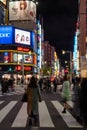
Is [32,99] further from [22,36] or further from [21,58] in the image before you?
[22,36]

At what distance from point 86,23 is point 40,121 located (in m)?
160

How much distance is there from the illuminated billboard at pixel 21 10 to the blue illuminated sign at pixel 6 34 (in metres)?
15.7

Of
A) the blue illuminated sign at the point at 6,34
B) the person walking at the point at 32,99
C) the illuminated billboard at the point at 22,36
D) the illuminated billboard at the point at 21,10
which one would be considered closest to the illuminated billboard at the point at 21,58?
the illuminated billboard at the point at 22,36

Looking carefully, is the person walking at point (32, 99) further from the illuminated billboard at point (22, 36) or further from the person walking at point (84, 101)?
the illuminated billboard at point (22, 36)

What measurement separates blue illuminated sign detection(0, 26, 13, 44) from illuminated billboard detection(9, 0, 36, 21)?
15.7 meters

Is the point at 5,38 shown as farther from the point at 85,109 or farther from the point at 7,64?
the point at 85,109

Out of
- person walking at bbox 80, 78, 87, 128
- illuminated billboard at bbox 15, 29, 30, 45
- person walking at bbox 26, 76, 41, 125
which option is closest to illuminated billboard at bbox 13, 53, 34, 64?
illuminated billboard at bbox 15, 29, 30, 45

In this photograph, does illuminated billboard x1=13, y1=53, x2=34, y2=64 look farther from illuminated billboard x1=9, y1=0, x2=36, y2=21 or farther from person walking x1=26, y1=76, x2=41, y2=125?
person walking x1=26, y1=76, x2=41, y2=125

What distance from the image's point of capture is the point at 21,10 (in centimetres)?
12606

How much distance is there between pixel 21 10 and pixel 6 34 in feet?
54.0

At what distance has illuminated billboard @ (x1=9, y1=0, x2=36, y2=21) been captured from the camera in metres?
127

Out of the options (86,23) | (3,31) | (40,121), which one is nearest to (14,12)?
(3,31)

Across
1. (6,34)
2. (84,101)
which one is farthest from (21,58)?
(84,101)

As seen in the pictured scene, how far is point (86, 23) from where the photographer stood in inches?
6786
